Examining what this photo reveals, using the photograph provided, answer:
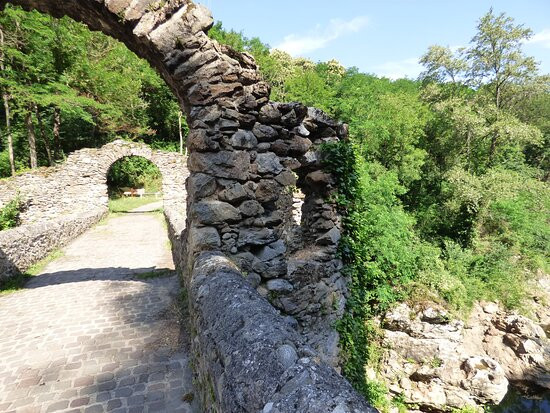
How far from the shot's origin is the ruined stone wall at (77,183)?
43.5 ft

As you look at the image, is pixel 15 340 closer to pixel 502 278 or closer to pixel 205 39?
pixel 205 39

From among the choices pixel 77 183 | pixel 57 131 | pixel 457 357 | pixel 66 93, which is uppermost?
pixel 66 93

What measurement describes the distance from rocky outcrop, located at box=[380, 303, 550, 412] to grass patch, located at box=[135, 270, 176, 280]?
6843 millimetres

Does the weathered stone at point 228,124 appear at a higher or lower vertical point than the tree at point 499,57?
lower

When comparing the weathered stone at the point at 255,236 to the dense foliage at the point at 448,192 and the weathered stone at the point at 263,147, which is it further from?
the dense foliage at the point at 448,192

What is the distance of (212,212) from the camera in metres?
3.52

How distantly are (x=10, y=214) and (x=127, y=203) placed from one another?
30.0ft

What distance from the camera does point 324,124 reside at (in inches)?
200

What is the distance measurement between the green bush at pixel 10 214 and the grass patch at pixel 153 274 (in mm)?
7836

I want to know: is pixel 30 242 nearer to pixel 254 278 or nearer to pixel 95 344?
pixel 95 344

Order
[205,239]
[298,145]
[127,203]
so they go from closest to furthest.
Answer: [205,239] < [298,145] < [127,203]

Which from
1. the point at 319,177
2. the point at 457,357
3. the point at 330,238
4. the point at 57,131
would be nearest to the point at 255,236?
the point at 319,177

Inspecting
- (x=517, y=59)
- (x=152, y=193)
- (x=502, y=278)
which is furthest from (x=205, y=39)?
(x=152, y=193)

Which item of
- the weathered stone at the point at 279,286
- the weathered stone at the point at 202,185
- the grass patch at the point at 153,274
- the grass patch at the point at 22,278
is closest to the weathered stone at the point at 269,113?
the weathered stone at the point at 202,185
